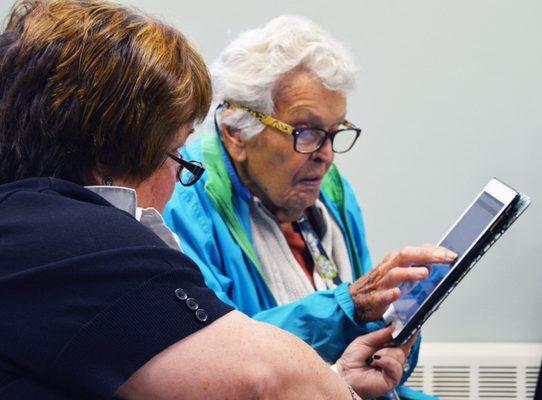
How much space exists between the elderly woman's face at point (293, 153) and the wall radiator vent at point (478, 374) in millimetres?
1104

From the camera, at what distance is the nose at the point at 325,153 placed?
6.99 feet

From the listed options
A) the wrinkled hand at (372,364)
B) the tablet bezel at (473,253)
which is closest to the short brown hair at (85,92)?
the tablet bezel at (473,253)

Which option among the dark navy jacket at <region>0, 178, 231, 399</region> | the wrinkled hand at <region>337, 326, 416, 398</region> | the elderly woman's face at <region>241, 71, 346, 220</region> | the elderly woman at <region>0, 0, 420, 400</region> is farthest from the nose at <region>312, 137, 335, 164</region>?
the dark navy jacket at <region>0, 178, 231, 399</region>

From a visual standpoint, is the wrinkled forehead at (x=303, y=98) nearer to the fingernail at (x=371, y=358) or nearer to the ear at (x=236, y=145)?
the ear at (x=236, y=145)

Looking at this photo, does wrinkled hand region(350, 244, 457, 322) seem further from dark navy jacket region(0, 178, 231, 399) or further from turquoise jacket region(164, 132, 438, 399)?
dark navy jacket region(0, 178, 231, 399)

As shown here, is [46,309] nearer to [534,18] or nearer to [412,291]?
[412,291]

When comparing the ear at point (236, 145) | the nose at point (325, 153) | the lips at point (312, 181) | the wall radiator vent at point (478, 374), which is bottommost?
the wall radiator vent at point (478, 374)

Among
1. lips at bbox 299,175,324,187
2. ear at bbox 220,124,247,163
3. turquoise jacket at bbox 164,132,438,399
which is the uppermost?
lips at bbox 299,175,324,187

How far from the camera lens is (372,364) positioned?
1.91 m

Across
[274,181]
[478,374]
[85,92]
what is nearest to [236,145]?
[274,181]

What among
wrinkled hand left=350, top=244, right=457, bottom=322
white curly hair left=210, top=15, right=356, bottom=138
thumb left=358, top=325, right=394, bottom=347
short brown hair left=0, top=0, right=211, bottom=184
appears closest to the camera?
short brown hair left=0, top=0, right=211, bottom=184

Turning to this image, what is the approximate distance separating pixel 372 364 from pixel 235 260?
369mm

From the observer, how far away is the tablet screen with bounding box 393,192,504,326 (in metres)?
1.74

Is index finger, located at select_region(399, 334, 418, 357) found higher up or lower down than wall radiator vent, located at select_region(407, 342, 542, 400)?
higher up
